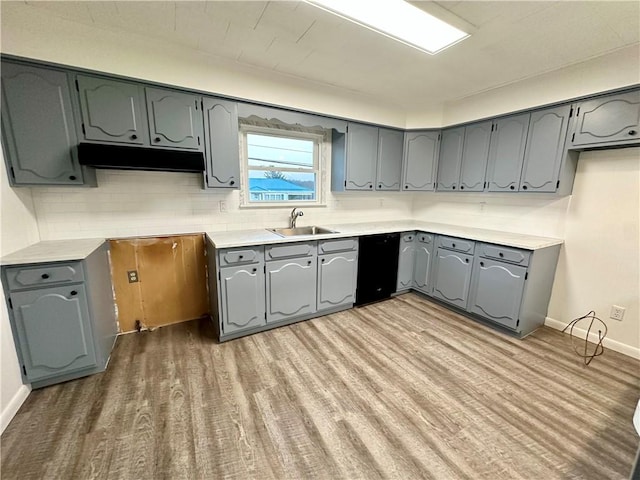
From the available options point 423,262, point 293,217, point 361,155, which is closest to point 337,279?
→ point 293,217

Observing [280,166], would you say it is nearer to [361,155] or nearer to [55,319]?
[361,155]

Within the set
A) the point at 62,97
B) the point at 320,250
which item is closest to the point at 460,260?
the point at 320,250

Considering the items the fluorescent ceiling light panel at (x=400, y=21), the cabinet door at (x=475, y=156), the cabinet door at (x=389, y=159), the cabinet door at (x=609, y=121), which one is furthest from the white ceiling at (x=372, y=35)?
the cabinet door at (x=389, y=159)

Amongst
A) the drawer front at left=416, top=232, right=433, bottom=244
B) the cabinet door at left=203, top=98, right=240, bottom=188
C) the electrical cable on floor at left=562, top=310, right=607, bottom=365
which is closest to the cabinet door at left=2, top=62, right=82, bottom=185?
the cabinet door at left=203, top=98, right=240, bottom=188

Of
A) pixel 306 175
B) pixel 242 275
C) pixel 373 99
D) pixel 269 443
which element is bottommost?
pixel 269 443

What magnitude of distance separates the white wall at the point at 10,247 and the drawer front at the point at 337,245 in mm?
2302

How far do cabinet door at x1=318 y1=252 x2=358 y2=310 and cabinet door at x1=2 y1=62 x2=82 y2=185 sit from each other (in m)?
2.23

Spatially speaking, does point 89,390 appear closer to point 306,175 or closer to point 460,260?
point 306,175

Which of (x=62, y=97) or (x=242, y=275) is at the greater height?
(x=62, y=97)

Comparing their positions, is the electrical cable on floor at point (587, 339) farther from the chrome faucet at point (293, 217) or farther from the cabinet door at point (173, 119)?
the cabinet door at point (173, 119)

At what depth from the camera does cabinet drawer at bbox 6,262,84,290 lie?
167cm

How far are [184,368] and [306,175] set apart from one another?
2.40 meters

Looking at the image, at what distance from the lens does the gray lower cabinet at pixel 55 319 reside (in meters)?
1.70

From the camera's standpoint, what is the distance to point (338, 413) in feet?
5.60
